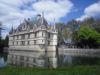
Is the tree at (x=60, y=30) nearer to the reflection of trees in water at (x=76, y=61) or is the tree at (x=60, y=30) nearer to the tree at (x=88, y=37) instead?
the tree at (x=88, y=37)

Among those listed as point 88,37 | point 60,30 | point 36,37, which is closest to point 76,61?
point 88,37

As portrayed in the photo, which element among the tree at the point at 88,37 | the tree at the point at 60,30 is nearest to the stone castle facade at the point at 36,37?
the tree at the point at 60,30

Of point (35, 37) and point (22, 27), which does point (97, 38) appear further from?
point (22, 27)

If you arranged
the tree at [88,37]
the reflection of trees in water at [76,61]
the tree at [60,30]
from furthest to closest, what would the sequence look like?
the tree at [60,30], the tree at [88,37], the reflection of trees in water at [76,61]

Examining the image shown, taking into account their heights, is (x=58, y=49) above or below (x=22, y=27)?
below

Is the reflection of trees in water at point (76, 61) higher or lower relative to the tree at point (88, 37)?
lower

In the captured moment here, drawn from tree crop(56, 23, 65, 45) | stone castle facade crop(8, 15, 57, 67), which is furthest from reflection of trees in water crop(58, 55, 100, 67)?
tree crop(56, 23, 65, 45)

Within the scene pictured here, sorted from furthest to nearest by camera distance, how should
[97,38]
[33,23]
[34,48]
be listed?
1. [33,23]
2. [34,48]
3. [97,38]

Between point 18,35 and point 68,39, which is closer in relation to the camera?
point 68,39

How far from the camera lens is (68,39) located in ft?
281

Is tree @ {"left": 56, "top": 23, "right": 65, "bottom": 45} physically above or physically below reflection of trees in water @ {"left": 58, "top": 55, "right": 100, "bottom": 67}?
above

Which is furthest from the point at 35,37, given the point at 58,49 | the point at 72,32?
the point at 72,32

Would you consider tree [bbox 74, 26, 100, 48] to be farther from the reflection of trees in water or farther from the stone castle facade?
the reflection of trees in water

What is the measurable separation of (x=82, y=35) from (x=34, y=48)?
1866 cm
